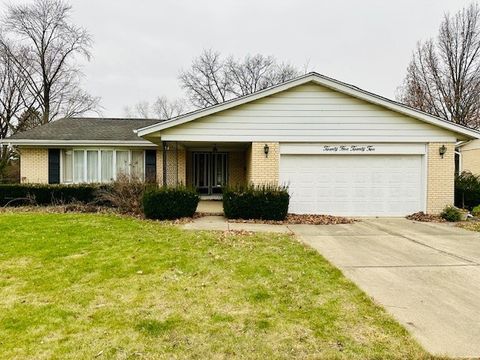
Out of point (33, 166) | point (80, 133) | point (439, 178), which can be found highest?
point (80, 133)

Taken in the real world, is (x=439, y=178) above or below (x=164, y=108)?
below

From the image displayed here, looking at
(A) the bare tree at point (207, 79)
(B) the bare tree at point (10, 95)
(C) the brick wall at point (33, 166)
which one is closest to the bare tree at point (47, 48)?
(B) the bare tree at point (10, 95)

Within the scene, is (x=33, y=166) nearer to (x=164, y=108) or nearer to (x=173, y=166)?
(x=173, y=166)

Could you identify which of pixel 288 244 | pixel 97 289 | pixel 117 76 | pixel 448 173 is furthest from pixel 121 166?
pixel 117 76

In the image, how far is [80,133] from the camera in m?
16.4

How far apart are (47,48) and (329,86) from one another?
29.6m

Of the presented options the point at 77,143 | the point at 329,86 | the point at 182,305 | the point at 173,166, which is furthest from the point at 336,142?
the point at 77,143

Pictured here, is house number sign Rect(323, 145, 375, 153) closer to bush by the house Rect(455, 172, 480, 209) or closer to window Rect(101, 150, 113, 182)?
bush by the house Rect(455, 172, 480, 209)

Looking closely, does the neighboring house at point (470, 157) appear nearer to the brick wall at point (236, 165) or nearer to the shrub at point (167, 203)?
the brick wall at point (236, 165)

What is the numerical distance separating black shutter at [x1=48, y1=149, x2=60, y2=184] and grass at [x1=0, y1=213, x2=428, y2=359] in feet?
30.2

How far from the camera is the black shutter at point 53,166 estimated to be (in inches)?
615

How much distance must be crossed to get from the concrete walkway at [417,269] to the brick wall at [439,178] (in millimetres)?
1869

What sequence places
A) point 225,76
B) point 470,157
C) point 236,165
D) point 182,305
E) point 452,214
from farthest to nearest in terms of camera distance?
1. point 225,76
2. point 470,157
3. point 236,165
4. point 452,214
5. point 182,305

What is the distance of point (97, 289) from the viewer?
183 inches
